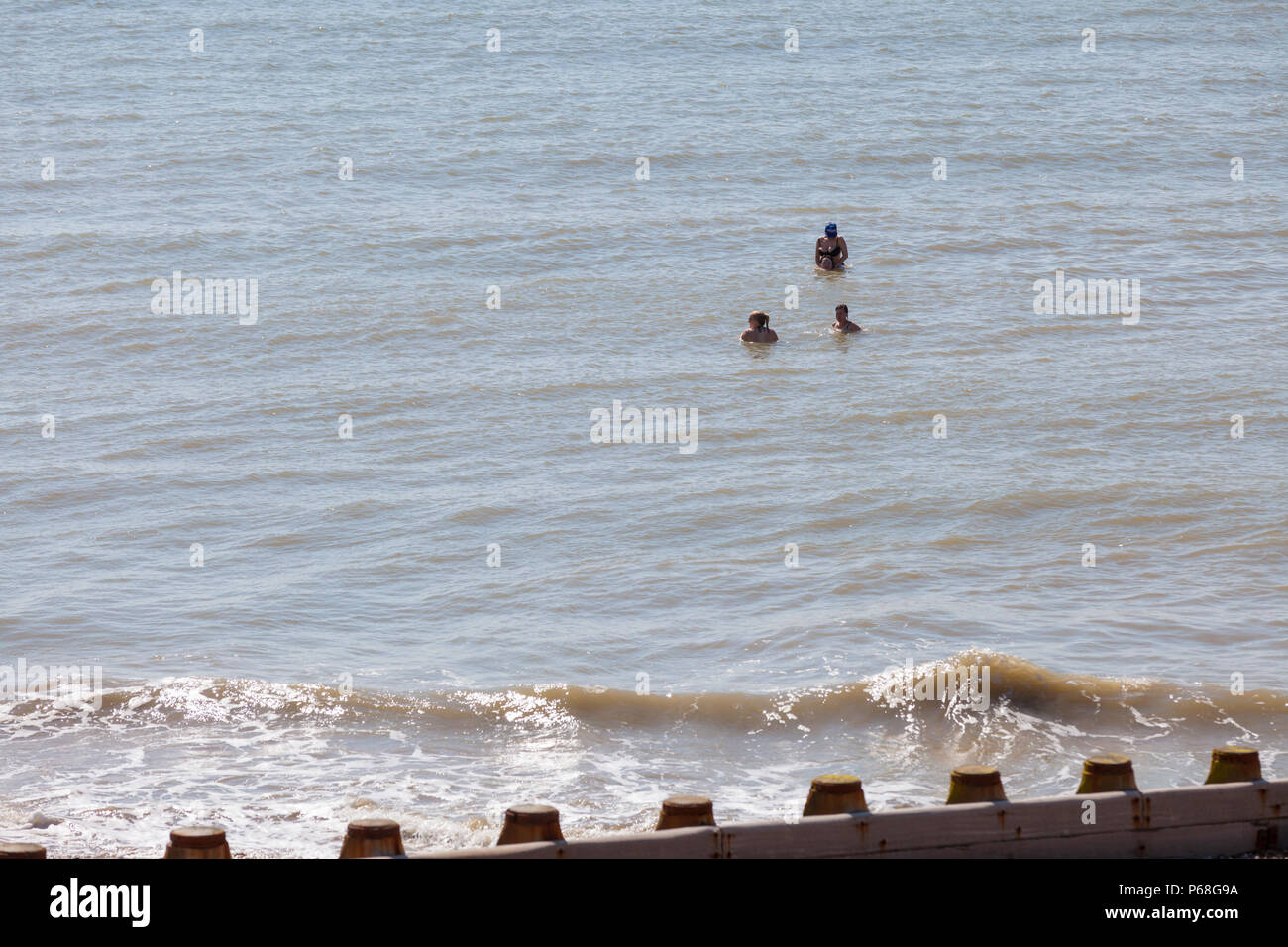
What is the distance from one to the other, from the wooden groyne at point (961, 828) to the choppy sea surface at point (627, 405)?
8.23 feet

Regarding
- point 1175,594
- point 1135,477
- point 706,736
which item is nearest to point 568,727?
point 706,736

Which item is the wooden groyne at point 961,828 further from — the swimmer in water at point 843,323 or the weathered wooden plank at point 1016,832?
the swimmer in water at point 843,323

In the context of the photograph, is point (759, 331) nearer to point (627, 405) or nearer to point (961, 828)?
point (627, 405)

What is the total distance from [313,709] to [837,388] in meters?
10.0

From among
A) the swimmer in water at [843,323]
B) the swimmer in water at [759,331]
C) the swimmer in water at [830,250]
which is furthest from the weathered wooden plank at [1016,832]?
the swimmer in water at [830,250]

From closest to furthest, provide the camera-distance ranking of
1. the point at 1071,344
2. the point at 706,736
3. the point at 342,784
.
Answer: the point at 342,784
the point at 706,736
the point at 1071,344

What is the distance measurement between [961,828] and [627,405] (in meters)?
12.8

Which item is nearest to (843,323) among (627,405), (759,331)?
(759,331)

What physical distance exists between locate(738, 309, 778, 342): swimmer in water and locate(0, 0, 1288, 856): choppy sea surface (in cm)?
28

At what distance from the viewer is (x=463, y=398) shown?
63.5 ft

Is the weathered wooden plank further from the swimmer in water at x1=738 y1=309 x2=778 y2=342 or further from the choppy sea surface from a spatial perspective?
the swimmer in water at x1=738 y1=309 x2=778 y2=342

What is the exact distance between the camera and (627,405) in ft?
61.9

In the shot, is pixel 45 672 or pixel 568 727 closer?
pixel 568 727
